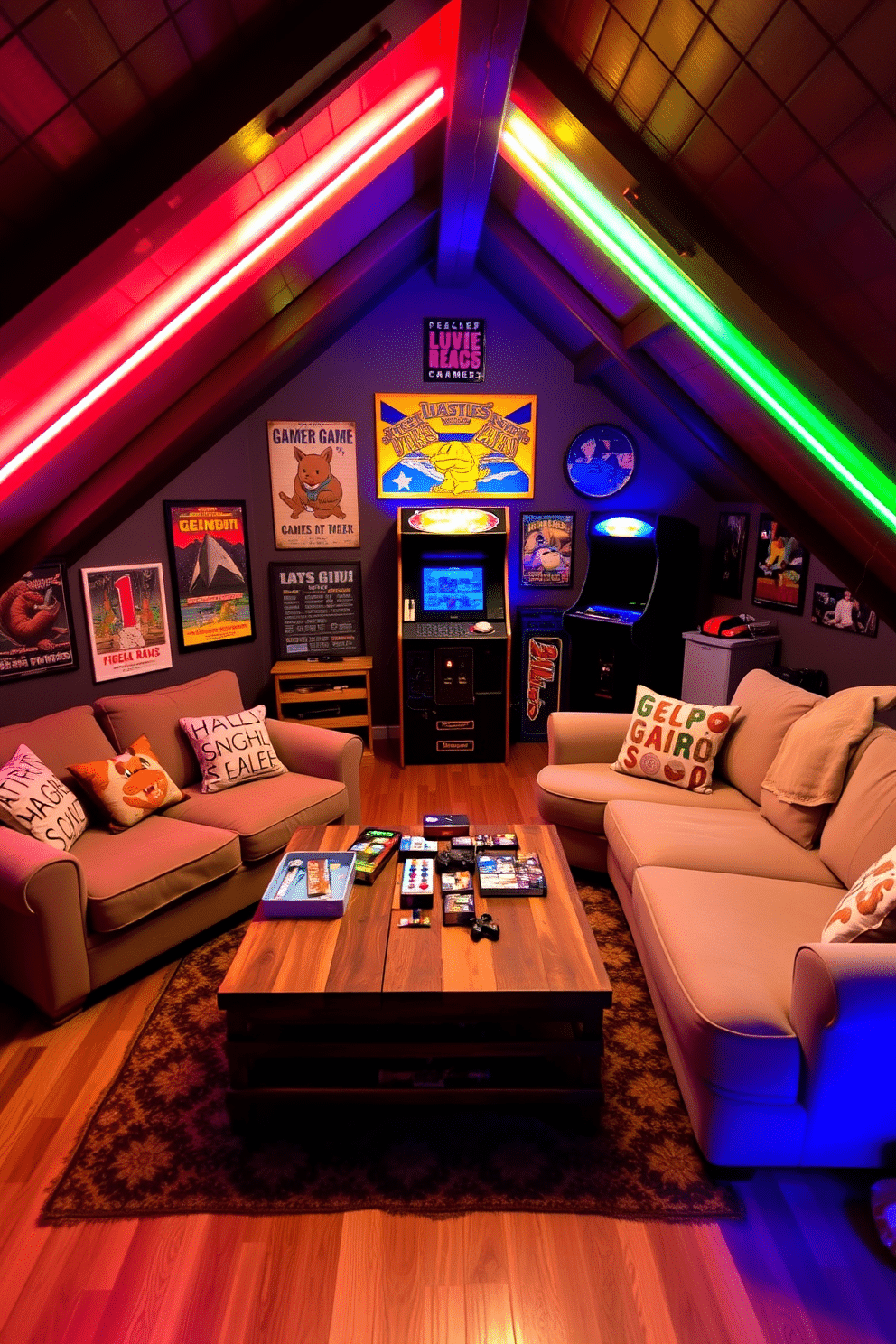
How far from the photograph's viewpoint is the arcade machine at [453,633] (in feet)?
15.3

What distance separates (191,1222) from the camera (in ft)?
5.91

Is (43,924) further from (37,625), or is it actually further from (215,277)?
(215,277)

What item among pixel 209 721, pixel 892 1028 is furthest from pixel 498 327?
pixel 892 1028

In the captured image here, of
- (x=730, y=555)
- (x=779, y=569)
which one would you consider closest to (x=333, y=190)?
(x=779, y=569)

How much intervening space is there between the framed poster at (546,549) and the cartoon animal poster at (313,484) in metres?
1.18

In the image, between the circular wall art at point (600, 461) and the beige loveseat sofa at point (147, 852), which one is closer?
the beige loveseat sofa at point (147, 852)

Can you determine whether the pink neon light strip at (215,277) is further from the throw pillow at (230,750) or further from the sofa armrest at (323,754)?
the sofa armrest at (323,754)

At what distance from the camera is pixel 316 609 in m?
5.10

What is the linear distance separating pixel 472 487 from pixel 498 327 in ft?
3.43

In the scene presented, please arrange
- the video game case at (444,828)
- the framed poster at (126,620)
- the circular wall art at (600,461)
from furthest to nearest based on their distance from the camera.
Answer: the circular wall art at (600,461) < the framed poster at (126,620) < the video game case at (444,828)

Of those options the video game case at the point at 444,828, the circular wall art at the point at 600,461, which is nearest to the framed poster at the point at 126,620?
the video game case at the point at 444,828

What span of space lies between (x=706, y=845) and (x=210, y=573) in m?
3.30

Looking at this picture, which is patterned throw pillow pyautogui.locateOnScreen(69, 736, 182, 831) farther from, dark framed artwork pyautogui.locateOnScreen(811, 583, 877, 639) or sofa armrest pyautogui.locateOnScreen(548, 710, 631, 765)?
dark framed artwork pyautogui.locateOnScreen(811, 583, 877, 639)

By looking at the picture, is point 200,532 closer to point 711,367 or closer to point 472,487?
A: point 472,487
